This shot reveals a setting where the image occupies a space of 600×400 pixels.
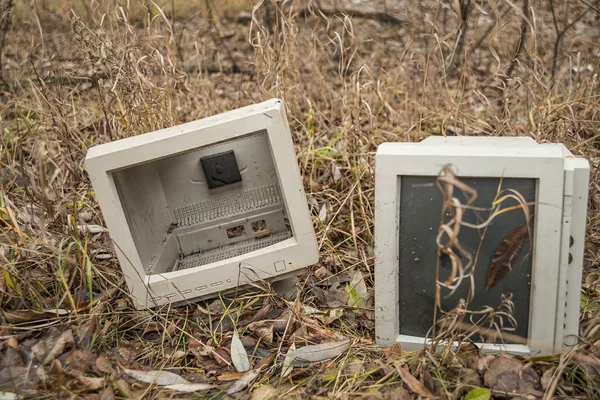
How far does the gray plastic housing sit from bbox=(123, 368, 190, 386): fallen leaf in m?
0.22

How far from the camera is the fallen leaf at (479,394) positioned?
128 cm

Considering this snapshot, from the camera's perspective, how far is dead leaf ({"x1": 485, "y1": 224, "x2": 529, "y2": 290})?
4.27 feet

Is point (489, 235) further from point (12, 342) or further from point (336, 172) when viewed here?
point (12, 342)

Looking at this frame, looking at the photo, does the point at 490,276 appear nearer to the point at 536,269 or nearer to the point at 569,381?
the point at 536,269

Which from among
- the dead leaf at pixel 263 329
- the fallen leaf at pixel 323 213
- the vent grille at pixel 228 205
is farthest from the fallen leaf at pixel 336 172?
the dead leaf at pixel 263 329

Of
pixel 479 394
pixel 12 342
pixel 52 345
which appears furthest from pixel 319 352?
pixel 12 342

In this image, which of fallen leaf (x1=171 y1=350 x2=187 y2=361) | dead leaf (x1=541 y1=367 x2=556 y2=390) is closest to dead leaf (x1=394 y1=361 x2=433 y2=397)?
dead leaf (x1=541 y1=367 x2=556 y2=390)

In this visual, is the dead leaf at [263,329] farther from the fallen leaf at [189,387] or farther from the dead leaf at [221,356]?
the fallen leaf at [189,387]

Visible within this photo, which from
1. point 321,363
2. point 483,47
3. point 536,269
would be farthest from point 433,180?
point 483,47

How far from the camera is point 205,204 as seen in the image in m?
1.88

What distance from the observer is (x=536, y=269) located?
131cm

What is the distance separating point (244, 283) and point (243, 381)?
1.04 ft

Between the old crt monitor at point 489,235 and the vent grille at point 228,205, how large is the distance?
0.60 m

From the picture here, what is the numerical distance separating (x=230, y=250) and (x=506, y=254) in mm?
971
